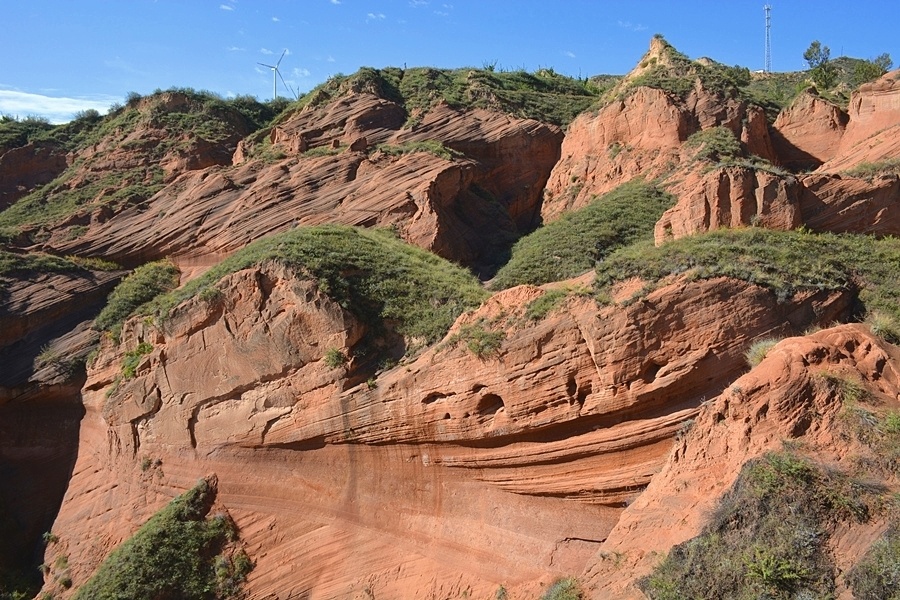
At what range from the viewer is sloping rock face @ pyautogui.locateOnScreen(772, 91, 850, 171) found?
22156mm

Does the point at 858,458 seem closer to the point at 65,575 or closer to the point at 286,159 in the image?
the point at 65,575

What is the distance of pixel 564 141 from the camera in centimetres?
2791

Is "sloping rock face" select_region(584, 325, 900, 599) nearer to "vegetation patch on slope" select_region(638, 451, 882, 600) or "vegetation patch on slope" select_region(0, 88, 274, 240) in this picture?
"vegetation patch on slope" select_region(638, 451, 882, 600)

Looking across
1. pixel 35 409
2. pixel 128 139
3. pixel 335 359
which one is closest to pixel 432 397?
pixel 335 359

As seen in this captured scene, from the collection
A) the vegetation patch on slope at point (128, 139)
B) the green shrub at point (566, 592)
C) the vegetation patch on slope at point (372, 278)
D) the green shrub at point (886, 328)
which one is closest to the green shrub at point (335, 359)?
the vegetation patch on slope at point (372, 278)

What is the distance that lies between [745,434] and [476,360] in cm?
543

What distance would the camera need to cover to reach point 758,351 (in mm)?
10500

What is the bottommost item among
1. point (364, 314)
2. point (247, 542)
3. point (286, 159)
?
point (247, 542)

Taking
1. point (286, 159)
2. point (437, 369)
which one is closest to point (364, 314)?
point (437, 369)

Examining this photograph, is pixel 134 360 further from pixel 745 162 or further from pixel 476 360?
pixel 745 162

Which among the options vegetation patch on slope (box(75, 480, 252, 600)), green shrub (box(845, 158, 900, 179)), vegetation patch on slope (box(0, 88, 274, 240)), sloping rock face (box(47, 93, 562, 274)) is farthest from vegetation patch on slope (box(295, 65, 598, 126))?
vegetation patch on slope (box(75, 480, 252, 600))

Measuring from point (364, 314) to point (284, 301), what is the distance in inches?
84.8

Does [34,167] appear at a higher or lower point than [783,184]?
higher

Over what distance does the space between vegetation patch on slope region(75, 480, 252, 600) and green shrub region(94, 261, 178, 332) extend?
738 centimetres
